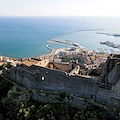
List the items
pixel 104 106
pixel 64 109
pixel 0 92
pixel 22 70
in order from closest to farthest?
pixel 104 106 < pixel 64 109 < pixel 22 70 < pixel 0 92

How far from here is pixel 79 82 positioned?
1484 cm

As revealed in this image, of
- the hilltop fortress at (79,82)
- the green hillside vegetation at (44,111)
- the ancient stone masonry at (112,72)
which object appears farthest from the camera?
the green hillside vegetation at (44,111)

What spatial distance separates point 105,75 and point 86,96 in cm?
324

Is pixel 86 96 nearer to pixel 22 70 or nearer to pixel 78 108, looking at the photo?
pixel 78 108

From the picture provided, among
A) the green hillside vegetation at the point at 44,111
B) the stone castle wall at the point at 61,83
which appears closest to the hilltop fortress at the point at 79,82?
the stone castle wall at the point at 61,83

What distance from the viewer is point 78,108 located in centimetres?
1527

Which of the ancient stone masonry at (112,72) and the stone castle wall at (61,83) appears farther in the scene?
the stone castle wall at (61,83)

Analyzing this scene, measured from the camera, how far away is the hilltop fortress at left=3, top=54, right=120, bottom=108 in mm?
13462

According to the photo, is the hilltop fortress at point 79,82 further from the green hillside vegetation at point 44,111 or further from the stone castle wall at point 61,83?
the green hillside vegetation at point 44,111

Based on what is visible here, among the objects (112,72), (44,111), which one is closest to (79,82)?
(112,72)

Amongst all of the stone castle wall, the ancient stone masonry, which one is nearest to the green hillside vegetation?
the stone castle wall

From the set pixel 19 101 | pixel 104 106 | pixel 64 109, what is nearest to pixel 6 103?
pixel 19 101

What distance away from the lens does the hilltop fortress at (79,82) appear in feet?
44.2

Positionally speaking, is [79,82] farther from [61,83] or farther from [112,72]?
[112,72]
